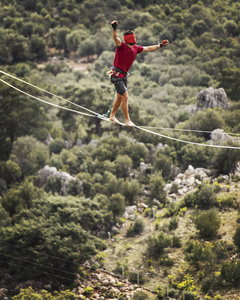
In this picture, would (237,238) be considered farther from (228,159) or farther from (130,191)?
(130,191)

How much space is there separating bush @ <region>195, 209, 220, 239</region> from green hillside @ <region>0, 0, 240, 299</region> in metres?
0.05

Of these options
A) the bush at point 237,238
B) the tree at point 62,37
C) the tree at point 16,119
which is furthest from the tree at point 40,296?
the tree at point 62,37

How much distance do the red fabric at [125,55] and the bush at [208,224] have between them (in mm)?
12794

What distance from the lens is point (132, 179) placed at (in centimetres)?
2927

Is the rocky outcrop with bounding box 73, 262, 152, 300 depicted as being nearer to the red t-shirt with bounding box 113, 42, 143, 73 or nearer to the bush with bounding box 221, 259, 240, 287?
the bush with bounding box 221, 259, 240, 287

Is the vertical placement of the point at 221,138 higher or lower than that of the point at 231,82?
lower

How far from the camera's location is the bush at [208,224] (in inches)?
845

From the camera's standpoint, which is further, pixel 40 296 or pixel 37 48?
pixel 37 48

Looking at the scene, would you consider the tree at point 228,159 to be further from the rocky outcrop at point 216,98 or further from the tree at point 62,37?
the tree at point 62,37

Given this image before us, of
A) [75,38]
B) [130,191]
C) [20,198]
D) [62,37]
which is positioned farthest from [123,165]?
[62,37]

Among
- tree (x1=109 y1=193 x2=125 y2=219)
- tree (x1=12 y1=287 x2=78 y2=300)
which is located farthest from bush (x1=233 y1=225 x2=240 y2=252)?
tree (x1=12 y1=287 x2=78 y2=300)

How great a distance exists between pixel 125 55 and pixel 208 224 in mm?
13144

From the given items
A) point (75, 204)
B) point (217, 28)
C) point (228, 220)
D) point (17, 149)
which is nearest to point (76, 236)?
point (75, 204)

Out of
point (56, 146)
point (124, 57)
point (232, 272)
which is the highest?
point (124, 57)
